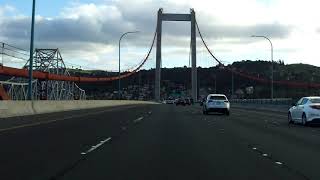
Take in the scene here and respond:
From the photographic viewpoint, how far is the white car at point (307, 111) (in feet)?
93.4

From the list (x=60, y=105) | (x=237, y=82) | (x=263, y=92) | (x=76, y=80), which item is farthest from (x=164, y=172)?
(x=237, y=82)

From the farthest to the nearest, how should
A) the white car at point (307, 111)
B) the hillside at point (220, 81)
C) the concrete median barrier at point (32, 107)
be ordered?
the hillside at point (220, 81), the concrete median barrier at point (32, 107), the white car at point (307, 111)

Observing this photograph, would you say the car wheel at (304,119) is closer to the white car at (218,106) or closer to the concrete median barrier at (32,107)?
the white car at (218,106)

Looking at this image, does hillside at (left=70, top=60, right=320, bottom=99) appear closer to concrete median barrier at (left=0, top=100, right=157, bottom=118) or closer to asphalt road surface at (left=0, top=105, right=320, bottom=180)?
concrete median barrier at (left=0, top=100, right=157, bottom=118)

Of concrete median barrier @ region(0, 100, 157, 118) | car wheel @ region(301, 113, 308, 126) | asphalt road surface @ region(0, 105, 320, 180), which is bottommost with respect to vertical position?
asphalt road surface @ region(0, 105, 320, 180)

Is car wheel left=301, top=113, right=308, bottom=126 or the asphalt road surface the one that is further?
car wheel left=301, top=113, right=308, bottom=126

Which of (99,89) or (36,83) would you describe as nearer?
(36,83)

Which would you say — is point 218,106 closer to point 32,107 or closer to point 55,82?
point 32,107

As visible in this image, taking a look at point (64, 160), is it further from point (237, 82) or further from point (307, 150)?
point (237, 82)

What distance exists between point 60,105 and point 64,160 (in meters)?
40.6

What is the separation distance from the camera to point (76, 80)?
107 metres

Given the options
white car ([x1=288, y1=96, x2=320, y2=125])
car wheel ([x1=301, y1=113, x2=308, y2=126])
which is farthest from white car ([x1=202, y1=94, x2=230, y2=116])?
car wheel ([x1=301, y1=113, x2=308, y2=126])

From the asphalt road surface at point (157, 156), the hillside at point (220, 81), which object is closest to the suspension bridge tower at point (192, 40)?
the hillside at point (220, 81)

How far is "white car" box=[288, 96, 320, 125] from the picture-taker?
93.4 ft
